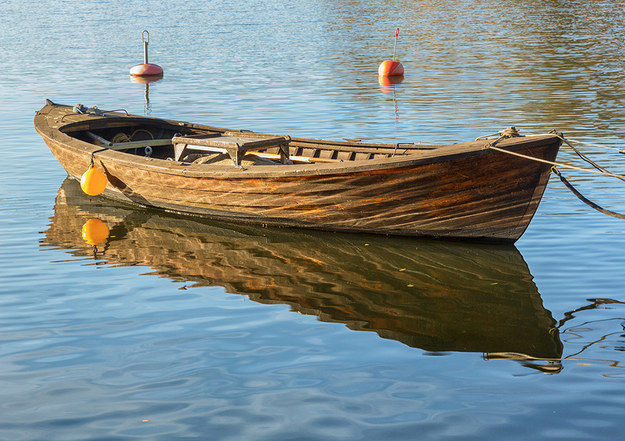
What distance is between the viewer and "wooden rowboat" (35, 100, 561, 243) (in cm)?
909

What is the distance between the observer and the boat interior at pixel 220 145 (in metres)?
10.9

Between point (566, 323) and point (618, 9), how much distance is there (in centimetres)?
4323

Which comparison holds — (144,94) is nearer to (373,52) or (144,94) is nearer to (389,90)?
(389,90)

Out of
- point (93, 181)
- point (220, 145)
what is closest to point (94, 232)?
point (93, 181)

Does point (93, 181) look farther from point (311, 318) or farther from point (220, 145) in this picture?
point (311, 318)

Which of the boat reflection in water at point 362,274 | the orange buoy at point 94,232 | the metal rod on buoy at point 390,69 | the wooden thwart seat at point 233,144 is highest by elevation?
the wooden thwart seat at point 233,144

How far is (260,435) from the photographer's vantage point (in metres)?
5.40

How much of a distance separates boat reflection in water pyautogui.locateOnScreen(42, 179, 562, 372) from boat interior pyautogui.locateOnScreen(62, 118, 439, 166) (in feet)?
3.47

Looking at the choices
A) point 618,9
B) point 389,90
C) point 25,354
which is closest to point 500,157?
point 25,354

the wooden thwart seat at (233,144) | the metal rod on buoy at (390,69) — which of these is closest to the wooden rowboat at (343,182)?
the wooden thwart seat at (233,144)

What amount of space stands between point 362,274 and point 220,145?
3.19 meters

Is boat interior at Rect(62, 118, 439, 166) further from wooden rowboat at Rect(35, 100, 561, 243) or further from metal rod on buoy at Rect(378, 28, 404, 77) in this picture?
metal rod on buoy at Rect(378, 28, 404, 77)

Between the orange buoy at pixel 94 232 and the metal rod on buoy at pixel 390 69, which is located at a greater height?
the metal rod on buoy at pixel 390 69

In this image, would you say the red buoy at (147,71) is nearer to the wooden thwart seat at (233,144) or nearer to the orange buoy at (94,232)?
the wooden thwart seat at (233,144)
